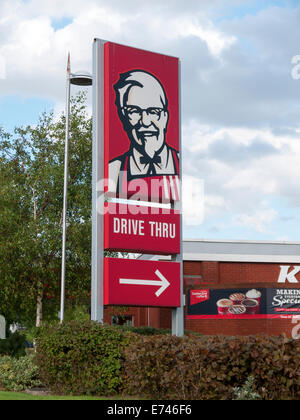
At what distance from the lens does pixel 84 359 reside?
15.0m

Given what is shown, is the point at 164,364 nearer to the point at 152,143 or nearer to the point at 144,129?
the point at 152,143

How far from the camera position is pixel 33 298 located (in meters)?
28.1

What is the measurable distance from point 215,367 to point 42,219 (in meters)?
18.0

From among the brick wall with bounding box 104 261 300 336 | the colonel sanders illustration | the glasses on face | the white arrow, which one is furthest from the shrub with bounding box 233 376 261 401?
the brick wall with bounding box 104 261 300 336

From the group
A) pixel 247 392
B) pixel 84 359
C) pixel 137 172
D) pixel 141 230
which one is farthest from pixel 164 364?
pixel 137 172

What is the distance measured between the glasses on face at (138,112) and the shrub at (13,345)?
7883mm

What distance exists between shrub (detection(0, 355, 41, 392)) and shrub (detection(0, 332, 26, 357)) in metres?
2.77

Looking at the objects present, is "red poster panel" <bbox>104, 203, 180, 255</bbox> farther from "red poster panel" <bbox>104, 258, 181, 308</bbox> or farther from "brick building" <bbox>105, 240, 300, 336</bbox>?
"brick building" <bbox>105, 240, 300, 336</bbox>

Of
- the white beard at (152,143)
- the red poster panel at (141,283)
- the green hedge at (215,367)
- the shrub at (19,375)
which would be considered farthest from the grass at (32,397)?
the white beard at (152,143)

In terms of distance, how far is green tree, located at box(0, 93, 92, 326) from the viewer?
2739cm

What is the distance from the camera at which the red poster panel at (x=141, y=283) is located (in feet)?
61.1

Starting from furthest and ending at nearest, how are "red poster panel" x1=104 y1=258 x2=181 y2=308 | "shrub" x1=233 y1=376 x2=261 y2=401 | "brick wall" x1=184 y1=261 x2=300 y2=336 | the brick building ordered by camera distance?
the brick building < "brick wall" x1=184 y1=261 x2=300 y2=336 < "red poster panel" x1=104 y1=258 x2=181 y2=308 < "shrub" x1=233 y1=376 x2=261 y2=401
